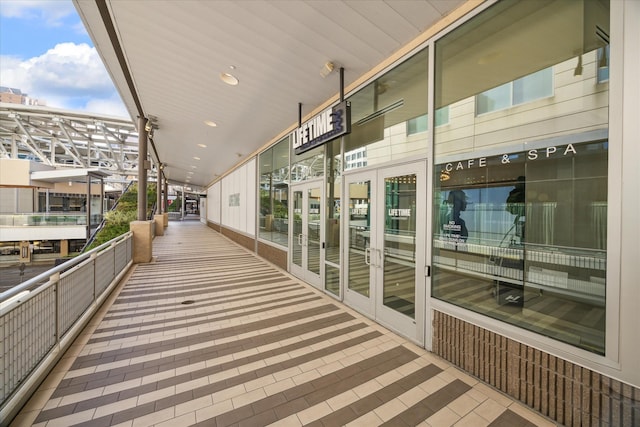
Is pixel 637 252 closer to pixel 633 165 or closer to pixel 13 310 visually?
pixel 633 165

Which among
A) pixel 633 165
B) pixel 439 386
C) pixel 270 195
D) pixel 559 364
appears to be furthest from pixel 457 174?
pixel 270 195

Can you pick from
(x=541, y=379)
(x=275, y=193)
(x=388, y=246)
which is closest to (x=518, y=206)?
(x=541, y=379)

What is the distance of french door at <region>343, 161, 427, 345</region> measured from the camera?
9.47 feet

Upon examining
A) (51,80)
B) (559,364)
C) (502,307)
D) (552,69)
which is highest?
(51,80)

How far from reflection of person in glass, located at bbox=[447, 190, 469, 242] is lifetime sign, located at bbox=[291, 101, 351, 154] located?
154 cm

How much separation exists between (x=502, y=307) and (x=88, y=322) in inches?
184

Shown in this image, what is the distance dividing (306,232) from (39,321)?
389cm

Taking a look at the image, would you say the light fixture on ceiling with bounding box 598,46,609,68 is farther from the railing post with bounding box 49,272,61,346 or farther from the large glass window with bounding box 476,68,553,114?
the railing post with bounding box 49,272,61,346

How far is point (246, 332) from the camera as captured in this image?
10.3 ft

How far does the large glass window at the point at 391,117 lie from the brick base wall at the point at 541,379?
1.97 metres

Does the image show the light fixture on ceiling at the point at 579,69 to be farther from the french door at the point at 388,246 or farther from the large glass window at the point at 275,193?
the large glass window at the point at 275,193

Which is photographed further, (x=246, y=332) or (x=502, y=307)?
(x=246, y=332)

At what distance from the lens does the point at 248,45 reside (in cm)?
313

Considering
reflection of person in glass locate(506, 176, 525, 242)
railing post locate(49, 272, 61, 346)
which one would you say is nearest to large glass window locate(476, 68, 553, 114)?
reflection of person in glass locate(506, 176, 525, 242)
